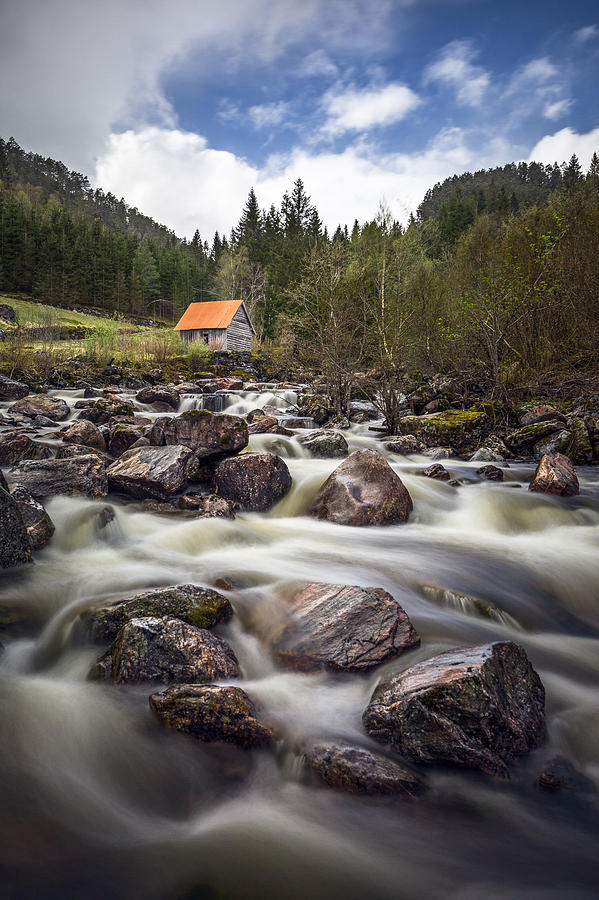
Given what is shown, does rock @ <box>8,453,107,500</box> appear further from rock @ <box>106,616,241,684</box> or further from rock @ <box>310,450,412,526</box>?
rock @ <box>106,616,241,684</box>

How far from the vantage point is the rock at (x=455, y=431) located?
12617 mm

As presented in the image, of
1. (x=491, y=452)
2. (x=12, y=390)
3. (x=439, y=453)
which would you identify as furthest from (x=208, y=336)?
(x=491, y=452)

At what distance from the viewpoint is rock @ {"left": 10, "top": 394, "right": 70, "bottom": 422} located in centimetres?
1514

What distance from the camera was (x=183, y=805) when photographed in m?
2.56

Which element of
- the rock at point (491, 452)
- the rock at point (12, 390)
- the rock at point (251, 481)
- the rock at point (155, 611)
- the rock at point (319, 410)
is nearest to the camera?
the rock at point (155, 611)

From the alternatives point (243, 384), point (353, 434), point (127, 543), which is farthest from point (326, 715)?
point (243, 384)

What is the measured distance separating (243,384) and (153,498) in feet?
61.7

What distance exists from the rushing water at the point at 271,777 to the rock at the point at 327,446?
5676 mm

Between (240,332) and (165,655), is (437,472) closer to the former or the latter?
(165,655)

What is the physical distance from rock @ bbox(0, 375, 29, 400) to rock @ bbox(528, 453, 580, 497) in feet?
61.7

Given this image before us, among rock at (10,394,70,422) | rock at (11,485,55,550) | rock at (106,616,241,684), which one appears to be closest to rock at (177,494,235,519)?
rock at (11,485,55,550)

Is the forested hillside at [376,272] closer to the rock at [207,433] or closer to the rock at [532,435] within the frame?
the rock at [532,435]

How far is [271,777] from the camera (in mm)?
2750

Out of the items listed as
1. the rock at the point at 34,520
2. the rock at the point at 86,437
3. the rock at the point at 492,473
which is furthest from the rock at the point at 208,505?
the rock at the point at 492,473
